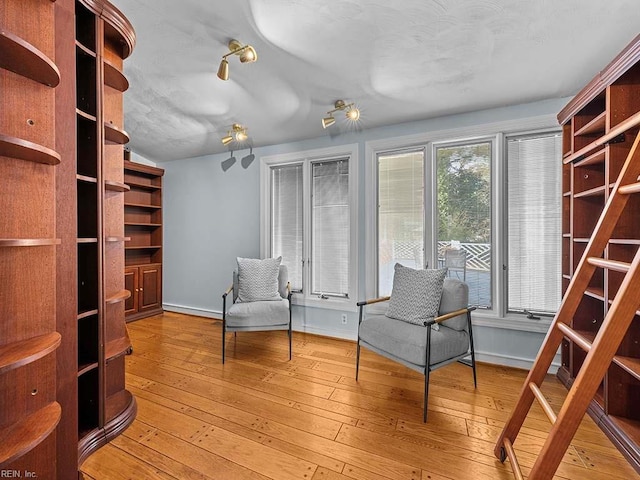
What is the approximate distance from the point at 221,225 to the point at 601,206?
4022 mm

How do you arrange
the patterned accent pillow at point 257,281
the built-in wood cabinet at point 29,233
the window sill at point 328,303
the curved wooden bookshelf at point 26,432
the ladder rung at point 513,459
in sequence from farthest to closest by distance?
the window sill at point 328,303
the patterned accent pillow at point 257,281
the ladder rung at point 513,459
the built-in wood cabinet at point 29,233
the curved wooden bookshelf at point 26,432

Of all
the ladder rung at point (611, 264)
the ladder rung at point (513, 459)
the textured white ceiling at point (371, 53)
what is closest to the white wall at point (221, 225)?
the textured white ceiling at point (371, 53)

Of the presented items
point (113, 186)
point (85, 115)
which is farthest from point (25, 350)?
point (85, 115)

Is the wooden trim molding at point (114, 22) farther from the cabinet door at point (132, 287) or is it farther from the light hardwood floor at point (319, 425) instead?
the cabinet door at point (132, 287)

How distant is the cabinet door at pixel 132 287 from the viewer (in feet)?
13.5

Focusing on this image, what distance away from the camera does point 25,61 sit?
1.15 metres

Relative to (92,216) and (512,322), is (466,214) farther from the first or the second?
(92,216)

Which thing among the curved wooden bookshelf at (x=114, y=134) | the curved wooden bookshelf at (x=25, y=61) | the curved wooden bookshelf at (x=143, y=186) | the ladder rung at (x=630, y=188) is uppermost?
the curved wooden bookshelf at (x=143, y=186)

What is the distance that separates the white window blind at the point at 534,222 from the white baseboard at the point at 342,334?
45cm

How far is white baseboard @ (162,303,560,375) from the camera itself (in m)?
2.64

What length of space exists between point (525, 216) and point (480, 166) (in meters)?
0.61

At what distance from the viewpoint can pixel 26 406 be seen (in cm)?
120

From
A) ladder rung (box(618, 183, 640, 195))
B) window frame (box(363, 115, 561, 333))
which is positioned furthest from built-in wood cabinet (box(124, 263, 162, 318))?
ladder rung (box(618, 183, 640, 195))

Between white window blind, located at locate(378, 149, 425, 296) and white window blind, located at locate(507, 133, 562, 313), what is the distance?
0.80 m
